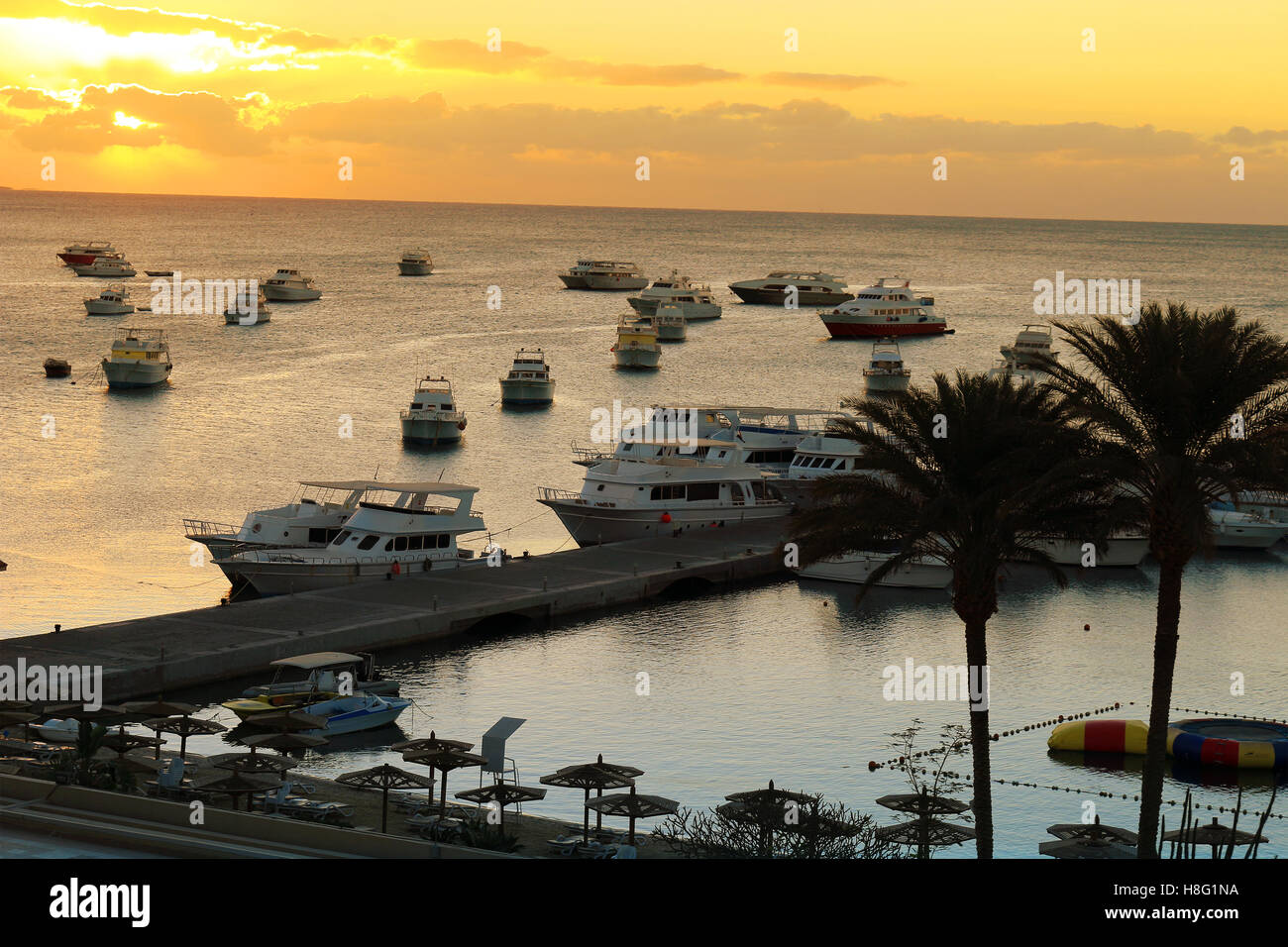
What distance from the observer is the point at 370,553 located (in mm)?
50875

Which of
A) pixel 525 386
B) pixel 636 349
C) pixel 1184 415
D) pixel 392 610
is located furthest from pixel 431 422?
pixel 1184 415

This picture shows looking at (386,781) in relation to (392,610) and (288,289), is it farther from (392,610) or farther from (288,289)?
(288,289)

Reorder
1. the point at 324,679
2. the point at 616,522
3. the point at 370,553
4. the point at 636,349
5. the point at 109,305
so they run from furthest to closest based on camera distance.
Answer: the point at 109,305, the point at 636,349, the point at 616,522, the point at 370,553, the point at 324,679

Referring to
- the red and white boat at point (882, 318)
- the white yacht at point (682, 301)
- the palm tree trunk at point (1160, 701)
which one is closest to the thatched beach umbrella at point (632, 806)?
the palm tree trunk at point (1160, 701)

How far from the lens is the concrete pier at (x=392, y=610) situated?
3956cm

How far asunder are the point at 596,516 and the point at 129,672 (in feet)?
83.9

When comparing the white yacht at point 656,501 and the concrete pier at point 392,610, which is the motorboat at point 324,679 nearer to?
the concrete pier at point 392,610

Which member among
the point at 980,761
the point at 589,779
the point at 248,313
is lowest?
the point at 589,779

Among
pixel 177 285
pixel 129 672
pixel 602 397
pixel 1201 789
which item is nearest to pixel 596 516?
pixel 129 672

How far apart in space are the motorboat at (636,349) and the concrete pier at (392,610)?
203 ft

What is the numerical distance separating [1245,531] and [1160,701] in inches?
1590

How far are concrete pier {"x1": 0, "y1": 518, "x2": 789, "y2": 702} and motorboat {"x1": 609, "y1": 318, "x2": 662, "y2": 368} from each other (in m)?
61.7

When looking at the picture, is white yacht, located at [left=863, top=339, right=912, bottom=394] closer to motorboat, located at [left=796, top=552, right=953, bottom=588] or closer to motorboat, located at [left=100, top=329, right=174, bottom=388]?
motorboat, located at [left=100, top=329, right=174, bottom=388]
